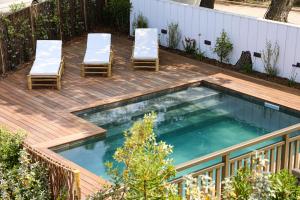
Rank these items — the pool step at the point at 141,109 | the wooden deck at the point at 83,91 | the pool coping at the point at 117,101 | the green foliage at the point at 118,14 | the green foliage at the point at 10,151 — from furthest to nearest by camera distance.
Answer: the green foliage at the point at 118,14, the pool step at the point at 141,109, the wooden deck at the point at 83,91, the pool coping at the point at 117,101, the green foliage at the point at 10,151

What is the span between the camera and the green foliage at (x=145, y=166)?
211 inches

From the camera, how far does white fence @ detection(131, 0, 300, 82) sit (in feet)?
42.8

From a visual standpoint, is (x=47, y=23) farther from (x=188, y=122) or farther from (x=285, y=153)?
(x=285, y=153)

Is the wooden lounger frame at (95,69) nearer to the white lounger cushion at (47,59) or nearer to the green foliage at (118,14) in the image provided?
the white lounger cushion at (47,59)

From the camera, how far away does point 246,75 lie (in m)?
13.7

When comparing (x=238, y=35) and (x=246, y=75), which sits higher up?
(x=238, y=35)

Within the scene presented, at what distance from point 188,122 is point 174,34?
433cm

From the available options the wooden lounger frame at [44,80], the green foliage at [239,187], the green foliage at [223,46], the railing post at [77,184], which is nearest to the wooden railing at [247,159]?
the green foliage at [239,187]

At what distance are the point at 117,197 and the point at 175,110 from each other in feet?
20.0

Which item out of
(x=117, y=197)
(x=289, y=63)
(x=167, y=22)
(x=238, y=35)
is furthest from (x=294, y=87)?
(x=117, y=197)

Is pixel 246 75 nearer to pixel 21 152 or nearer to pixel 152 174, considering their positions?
pixel 21 152

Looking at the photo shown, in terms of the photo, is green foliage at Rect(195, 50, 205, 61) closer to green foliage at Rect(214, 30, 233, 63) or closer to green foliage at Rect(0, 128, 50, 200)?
green foliage at Rect(214, 30, 233, 63)

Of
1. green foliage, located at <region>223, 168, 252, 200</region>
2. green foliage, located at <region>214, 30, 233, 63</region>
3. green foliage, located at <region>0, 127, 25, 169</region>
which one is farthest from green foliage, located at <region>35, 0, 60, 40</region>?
green foliage, located at <region>223, 168, 252, 200</region>

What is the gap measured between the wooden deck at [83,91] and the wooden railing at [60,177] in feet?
4.25
